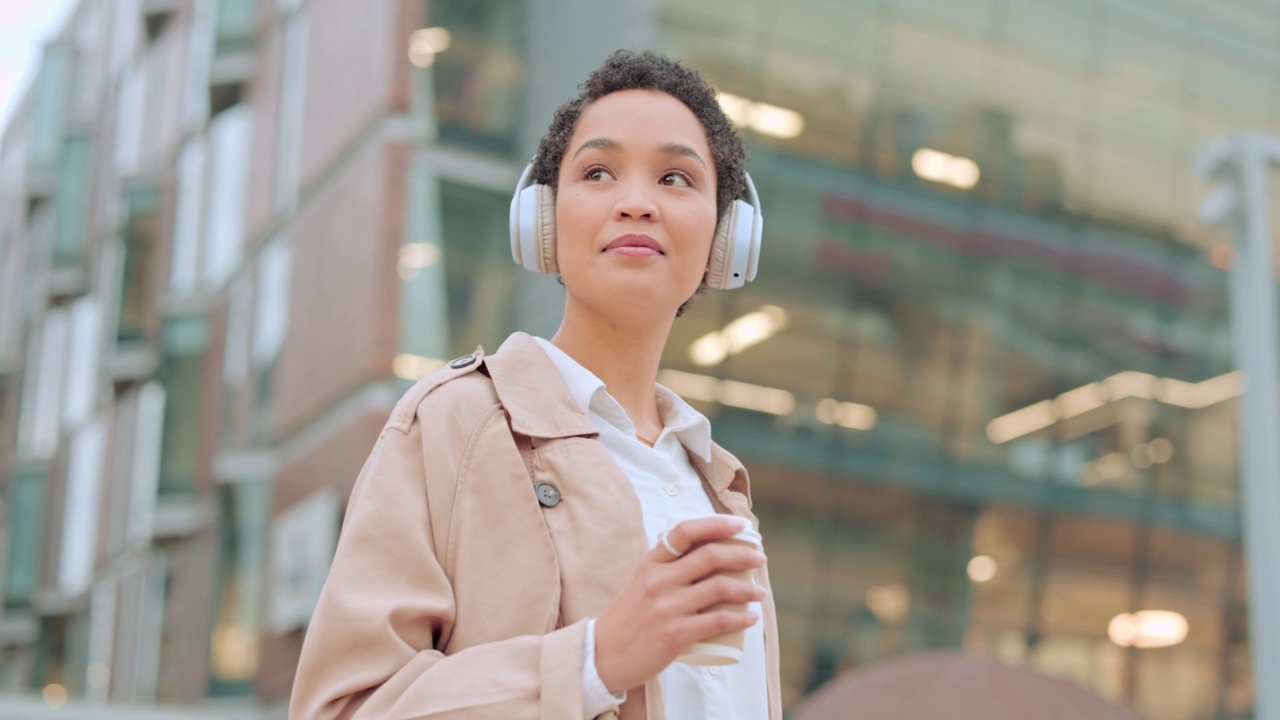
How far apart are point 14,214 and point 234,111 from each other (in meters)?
19.2

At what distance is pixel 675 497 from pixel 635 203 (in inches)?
14.8

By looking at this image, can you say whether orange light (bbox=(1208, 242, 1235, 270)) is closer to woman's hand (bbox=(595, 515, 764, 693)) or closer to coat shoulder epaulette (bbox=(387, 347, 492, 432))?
coat shoulder epaulette (bbox=(387, 347, 492, 432))

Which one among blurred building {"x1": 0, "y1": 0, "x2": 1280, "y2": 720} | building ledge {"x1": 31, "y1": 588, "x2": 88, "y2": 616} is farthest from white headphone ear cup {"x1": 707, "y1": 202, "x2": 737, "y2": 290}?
building ledge {"x1": 31, "y1": 588, "x2": 88, "y2": 616}

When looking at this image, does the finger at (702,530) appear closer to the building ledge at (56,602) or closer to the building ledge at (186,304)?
the building ledge at (186,304)

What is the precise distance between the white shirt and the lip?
15 cm

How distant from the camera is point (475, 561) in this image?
1619 mm

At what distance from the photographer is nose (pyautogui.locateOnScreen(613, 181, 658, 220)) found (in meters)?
1.86

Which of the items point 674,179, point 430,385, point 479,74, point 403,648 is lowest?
point 403,648

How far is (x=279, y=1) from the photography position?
71.1ft

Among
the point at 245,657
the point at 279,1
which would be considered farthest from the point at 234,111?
the point at 245,657

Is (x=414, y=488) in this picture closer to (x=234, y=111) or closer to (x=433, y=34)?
(x=433, y=34)

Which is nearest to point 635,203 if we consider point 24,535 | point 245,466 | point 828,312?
point 828,312

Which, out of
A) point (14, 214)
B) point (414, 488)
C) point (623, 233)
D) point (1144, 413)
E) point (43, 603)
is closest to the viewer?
point (414, 488)

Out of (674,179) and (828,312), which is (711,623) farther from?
(828,312)
